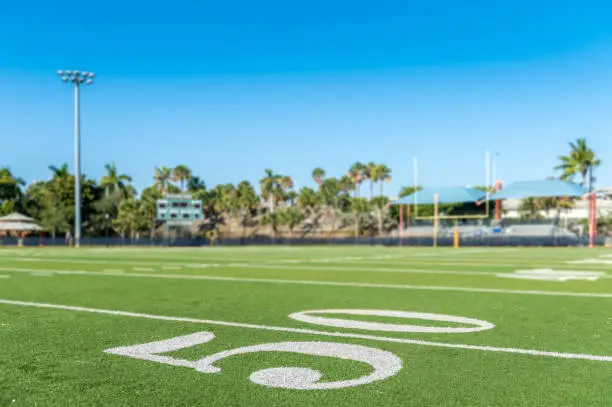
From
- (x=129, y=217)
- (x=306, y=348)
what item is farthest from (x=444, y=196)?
(x=306, y=348)

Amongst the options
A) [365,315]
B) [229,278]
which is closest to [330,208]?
[229,278]

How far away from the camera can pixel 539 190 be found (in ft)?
166

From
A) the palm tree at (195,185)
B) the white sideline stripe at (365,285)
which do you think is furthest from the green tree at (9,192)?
the white sideline stripe at (365,285)

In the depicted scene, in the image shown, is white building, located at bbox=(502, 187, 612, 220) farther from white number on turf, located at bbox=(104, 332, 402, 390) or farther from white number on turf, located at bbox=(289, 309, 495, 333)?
white number on turf, located at bbox=(104, 332, 402, 390)

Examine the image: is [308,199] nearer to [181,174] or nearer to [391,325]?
[181,174]

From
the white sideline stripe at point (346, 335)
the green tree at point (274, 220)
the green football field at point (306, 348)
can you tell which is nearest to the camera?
the green football field at point (306, 348)

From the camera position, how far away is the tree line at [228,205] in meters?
71.6

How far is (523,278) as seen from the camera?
12008 millimetres

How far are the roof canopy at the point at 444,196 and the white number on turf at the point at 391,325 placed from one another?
46201 mm

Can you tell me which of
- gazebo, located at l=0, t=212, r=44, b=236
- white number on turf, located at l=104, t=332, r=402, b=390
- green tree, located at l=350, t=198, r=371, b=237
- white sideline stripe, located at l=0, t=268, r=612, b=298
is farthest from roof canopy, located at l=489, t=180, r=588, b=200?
white number on turf, located at l=104, t=332, r=402, b=390

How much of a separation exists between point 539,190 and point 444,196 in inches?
312

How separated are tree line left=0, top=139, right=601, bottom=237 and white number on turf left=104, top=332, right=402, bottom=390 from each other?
2335 inches

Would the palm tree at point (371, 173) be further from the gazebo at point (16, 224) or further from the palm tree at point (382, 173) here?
the gazebo at point (16, 224)

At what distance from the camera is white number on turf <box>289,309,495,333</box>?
5809mm
